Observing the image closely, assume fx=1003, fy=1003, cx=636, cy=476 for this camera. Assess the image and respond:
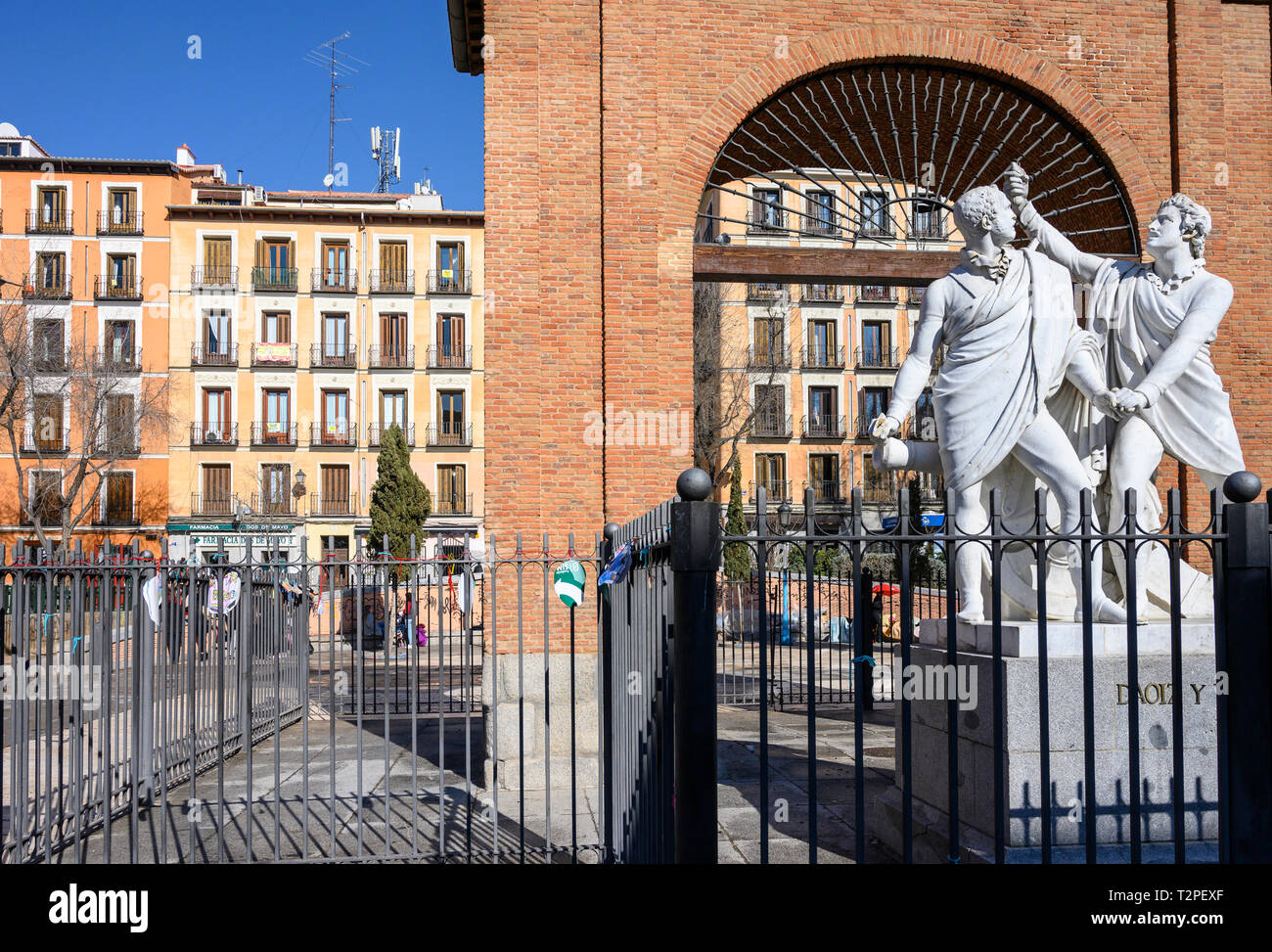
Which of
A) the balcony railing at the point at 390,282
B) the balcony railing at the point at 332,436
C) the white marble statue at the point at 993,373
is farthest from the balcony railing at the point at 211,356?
the white marble statue at the point at 993,373

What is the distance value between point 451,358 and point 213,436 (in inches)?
379

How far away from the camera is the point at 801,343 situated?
139 ft

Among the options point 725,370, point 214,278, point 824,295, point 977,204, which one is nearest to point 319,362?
point 214,278

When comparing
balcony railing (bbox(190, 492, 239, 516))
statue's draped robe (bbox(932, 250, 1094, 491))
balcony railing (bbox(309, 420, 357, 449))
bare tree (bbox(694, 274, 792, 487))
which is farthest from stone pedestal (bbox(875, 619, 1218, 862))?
balcony railing (bbox(190, 492, 239, 516))

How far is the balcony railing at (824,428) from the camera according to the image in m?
42.5

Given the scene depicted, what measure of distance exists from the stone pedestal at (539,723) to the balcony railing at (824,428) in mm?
34071

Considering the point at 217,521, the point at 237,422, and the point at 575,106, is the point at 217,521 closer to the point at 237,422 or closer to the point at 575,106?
the point at 237,422

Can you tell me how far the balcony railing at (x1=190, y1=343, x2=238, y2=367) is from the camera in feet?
128

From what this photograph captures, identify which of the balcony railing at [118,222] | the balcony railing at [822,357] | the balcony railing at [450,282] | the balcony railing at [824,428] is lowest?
the balcony railing at [824,428]

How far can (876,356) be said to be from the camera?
43062mm

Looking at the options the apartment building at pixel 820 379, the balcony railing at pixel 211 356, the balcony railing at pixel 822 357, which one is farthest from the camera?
the balcony railing at pixel 822 357

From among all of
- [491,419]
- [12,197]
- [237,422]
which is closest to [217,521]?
[237,422]

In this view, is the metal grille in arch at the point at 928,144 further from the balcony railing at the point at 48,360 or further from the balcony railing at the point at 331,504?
the balcony railing at the point at 331,504

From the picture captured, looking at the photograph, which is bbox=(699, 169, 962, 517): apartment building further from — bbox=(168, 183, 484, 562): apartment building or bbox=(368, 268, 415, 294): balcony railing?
bbox=(368, 268, 415, 294): balcony railing
